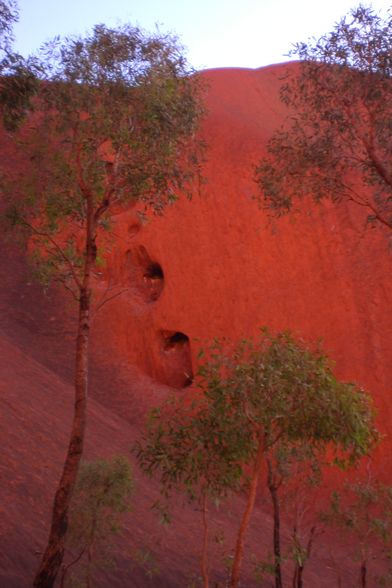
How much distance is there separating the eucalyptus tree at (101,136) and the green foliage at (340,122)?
76.9 inches

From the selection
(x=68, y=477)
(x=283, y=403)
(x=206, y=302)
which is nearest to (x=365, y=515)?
(x=283, y=403)

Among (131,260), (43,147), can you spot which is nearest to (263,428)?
(43,147)

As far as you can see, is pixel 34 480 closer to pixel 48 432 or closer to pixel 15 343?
pixel 48 432

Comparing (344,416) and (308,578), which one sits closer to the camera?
(344,416)

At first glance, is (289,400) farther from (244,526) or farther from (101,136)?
(101,136)

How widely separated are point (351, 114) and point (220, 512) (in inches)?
367

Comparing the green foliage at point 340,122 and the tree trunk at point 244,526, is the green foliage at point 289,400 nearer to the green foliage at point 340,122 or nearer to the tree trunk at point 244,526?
the tree trunk at point 244,526

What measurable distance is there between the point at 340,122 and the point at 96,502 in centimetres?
720

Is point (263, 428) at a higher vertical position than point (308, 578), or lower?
higher

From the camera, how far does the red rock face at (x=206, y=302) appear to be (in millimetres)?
19797

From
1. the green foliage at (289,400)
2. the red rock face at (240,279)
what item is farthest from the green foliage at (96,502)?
the red rock face at (240,279)

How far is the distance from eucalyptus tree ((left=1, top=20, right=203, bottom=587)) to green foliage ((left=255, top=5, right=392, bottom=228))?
6.41 ft

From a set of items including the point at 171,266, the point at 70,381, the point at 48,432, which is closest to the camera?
the point at 48,432

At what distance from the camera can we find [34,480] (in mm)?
13852
